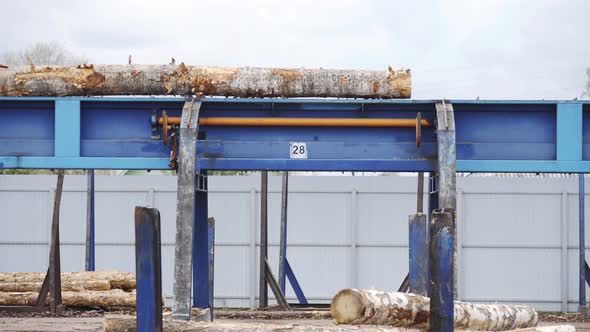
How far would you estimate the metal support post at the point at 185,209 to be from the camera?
32.3 feet

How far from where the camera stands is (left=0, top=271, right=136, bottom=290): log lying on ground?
1828 cm

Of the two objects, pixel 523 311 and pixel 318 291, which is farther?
pixel 318 291

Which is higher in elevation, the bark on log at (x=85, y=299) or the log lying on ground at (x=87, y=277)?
the log lying on ground at (x=87, y=277)

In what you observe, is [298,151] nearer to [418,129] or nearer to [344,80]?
[344,80]

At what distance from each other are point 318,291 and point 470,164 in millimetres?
11703

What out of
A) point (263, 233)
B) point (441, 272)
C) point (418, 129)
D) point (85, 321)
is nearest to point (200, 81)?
point (418, 129)

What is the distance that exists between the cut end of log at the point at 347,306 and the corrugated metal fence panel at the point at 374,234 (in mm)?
13055

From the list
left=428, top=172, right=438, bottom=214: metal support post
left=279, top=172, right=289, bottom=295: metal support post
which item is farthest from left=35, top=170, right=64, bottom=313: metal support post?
left=428, top=172, right=438, bottom=214: metal support post

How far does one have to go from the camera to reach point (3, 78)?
1088 centimetres

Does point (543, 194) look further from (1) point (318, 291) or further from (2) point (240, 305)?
(2) point (240, 305)

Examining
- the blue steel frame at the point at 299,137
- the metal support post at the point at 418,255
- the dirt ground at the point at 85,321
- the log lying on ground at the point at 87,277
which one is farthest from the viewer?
the log lying on ground at the point at 87,277

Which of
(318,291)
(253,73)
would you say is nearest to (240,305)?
(318,291)

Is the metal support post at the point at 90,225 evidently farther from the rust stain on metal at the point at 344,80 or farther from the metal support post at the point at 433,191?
the metal support post at the point at 433,191

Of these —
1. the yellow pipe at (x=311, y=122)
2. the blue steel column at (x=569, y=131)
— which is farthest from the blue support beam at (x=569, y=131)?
the yellow pipe at (x=311, y=122)
